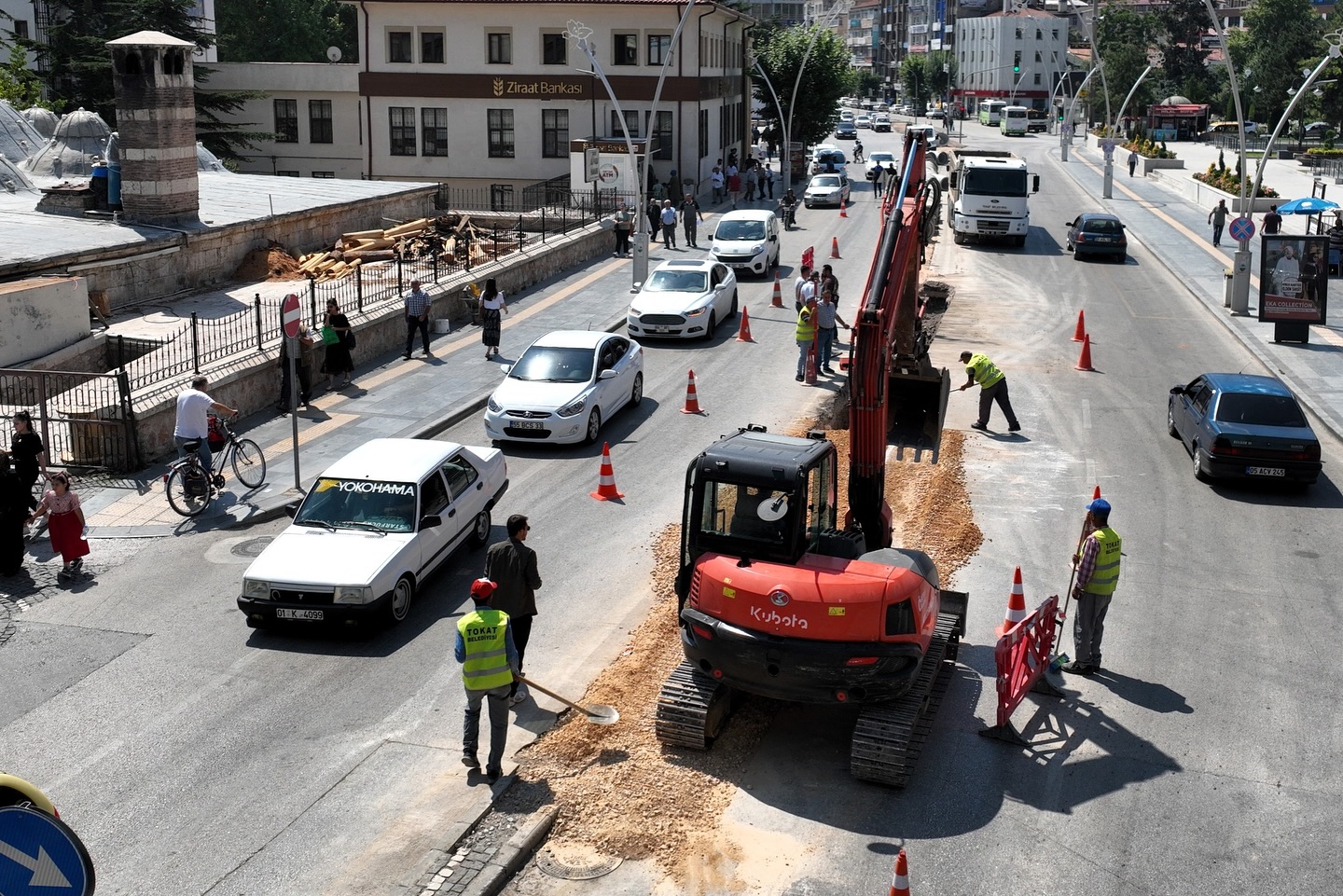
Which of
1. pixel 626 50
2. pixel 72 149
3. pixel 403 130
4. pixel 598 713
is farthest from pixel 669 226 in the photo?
pixel 598 713

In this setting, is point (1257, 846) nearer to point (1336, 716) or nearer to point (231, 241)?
point (1336, 716)

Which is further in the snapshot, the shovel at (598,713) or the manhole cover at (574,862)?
the shovel at (598,713)

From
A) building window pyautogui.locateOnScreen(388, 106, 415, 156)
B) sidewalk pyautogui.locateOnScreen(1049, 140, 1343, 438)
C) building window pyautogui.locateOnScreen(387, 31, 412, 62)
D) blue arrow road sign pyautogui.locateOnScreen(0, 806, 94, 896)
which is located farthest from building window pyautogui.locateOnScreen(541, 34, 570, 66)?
blue arrow road sign pyautogui.locateOnScreen(0, 806, 94, 896)

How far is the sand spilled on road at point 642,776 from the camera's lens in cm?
987

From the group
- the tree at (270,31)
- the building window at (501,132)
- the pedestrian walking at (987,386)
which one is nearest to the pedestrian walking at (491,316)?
the pedestrian walking at (987,386)

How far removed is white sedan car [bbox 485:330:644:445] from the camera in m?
20.6

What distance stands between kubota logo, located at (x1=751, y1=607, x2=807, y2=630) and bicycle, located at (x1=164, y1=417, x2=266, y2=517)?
9.48 meters

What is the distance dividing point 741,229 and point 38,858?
3356 centimetres

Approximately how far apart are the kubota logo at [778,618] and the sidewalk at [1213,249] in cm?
1514

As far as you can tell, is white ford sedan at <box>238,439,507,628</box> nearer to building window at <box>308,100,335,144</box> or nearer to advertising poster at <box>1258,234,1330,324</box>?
advertising poster at <box>1258,234,1330,324</box>

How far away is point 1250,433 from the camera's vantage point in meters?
18.8

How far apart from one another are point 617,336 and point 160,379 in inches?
283

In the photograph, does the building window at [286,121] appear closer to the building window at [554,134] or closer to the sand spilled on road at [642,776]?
the building window at [554,134]

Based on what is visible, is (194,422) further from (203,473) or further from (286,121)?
(286,121)
